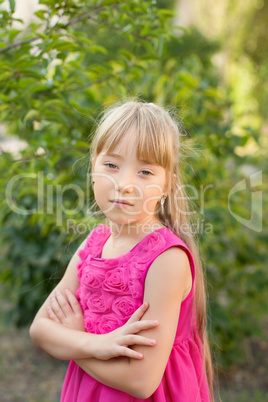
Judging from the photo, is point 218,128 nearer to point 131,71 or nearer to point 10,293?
point 131,71

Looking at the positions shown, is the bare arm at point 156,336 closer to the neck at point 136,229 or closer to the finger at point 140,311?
the finger at point 140,311

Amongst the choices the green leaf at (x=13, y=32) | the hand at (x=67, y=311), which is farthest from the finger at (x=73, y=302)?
the green leaf at (x=13, y=32)

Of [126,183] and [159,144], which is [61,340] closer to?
[126,183]

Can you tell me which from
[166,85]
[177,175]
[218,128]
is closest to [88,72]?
[166,85]

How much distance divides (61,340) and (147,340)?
1.00 ft

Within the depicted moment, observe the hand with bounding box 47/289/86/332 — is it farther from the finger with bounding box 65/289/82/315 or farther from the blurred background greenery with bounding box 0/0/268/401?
the blurred background greenery with bounding box 0/0/268/401

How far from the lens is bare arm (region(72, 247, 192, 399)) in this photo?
1170 mm

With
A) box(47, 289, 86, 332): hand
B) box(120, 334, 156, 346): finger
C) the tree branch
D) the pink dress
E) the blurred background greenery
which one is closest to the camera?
box(120, 334, 156, 346): finger

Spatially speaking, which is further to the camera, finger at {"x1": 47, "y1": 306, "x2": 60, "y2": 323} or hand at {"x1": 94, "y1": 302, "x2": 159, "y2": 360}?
finger at {"x1": 47, "y1": 306, "x2": 60, "y2": 323}

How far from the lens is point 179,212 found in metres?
1.56

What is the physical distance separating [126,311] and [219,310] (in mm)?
1957

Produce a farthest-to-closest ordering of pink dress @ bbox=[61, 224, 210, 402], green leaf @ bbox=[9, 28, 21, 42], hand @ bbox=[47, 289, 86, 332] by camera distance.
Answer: green leaf @ bbox=[9, 28, 21, 42]
hand @ bbox=[47, 289, 86, 332]
pink dress @ bbox=[61, 224, 210, 402]

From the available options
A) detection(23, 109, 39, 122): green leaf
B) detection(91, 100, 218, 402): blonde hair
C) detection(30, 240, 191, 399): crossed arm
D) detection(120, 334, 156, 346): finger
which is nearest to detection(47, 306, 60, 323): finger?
detection(30, 240, 191, 399): crossed arm

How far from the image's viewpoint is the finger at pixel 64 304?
1401 millimetres
